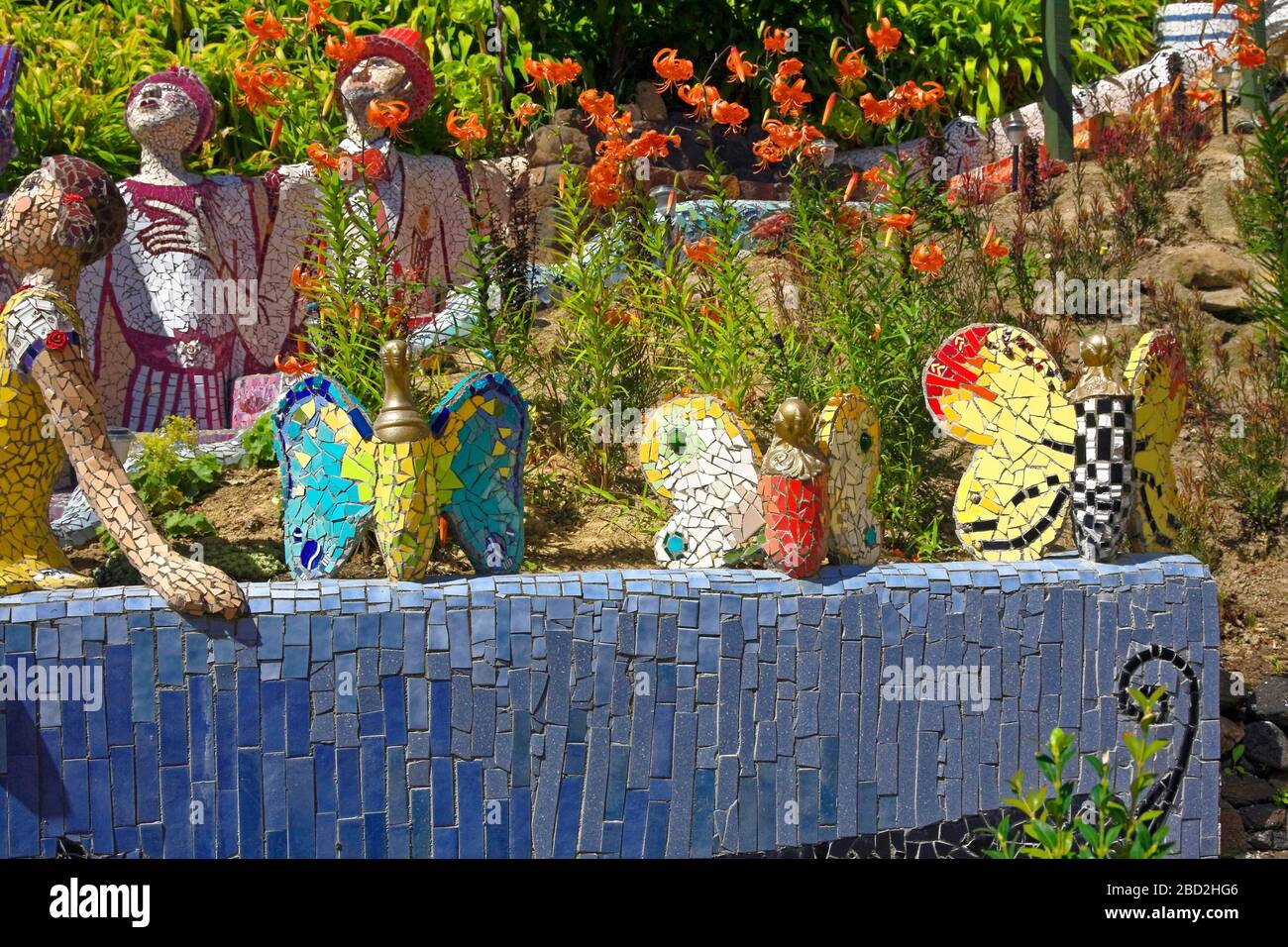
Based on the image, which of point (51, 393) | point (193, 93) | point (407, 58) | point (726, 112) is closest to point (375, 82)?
point (407, 58)

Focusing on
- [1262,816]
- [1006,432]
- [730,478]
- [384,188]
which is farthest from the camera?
[384,188]

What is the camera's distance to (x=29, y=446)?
232 inches

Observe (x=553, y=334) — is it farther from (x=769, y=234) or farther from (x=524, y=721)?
(x=524, y=721)

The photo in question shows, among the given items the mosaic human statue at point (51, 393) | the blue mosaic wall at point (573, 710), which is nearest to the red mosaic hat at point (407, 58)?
the mosaic human statue at point (51, 393)

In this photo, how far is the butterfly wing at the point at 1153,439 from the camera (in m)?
6.27

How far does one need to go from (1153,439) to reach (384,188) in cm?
355

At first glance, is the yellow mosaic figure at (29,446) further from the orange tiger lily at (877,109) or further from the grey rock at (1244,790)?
the grey rock at (1244,790)

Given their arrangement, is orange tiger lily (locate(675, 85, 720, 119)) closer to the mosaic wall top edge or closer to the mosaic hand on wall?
the mosaic hand on wall

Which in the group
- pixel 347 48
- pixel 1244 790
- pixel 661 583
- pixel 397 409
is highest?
pixel 347 48

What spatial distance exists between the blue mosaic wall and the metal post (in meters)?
4.08

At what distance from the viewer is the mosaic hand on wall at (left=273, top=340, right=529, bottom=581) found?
5.75 meters

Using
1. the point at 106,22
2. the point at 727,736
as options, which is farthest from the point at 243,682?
the point at 106,22

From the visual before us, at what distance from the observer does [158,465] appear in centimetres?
709

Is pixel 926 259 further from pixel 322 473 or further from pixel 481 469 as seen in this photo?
pixel 322 473
